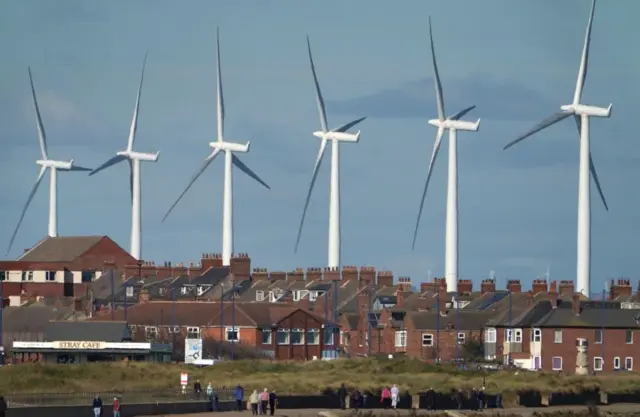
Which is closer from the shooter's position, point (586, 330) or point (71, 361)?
point (71, 361)

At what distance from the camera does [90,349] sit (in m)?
114

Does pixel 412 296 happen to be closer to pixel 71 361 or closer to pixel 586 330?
pixel 586 330

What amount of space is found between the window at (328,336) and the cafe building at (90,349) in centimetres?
2039

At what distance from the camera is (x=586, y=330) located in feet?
415

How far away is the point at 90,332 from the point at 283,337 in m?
19.7

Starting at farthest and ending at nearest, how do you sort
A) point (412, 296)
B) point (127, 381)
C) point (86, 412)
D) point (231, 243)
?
point (231, 243) < point (412, 296) < point (127, 381) < point (86, 412)

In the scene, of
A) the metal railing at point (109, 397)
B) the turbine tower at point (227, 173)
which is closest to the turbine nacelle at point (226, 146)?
the turbine tower at point (227, 173)

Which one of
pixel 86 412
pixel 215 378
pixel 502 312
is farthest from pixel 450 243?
pixel 86 412

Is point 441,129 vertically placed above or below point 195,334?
above

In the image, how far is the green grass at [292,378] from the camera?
3597 inches

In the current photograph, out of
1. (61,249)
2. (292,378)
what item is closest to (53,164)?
(61,249)

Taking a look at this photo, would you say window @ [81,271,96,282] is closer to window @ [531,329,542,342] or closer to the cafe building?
the cafe building

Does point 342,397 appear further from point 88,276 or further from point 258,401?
point 88,276

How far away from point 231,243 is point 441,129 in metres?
29.9
